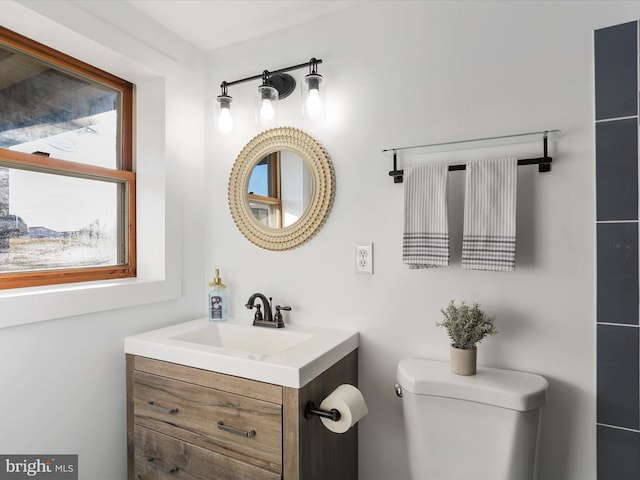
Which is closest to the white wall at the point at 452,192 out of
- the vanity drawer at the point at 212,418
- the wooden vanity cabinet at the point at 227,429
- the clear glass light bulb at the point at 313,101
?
the clear glass light bulb at the point at 313,101

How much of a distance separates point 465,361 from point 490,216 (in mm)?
482

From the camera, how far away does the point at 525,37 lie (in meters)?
1.32

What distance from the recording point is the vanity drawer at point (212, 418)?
3.94ft

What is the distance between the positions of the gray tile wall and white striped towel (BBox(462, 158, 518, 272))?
266mm

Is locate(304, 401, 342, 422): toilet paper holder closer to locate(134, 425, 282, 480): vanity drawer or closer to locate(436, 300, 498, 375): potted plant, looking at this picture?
locate(134, 425, 282, 480): vanity drawer

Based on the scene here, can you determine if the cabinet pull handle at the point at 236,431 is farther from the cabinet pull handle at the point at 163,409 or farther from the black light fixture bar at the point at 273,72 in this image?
the black light fixture bar at the point at 273,72

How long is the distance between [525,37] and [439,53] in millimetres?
285

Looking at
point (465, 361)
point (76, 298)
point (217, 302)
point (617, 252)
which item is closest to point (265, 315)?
point (217, 302)

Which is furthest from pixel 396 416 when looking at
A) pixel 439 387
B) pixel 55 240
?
pixel 55 240

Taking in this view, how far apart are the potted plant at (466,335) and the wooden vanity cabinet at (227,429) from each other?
419 mm

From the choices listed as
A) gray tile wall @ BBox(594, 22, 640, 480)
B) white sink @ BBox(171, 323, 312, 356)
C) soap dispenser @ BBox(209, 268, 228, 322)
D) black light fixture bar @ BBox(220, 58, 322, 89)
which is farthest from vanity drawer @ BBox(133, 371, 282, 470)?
black light fixture bar @ BBox(220, 58, 322, 89)

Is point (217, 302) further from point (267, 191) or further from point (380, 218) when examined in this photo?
point (380, 218)

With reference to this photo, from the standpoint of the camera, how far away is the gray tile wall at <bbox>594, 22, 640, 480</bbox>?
3.84 ft

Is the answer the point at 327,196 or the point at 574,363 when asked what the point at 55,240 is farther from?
the point at 574,363
